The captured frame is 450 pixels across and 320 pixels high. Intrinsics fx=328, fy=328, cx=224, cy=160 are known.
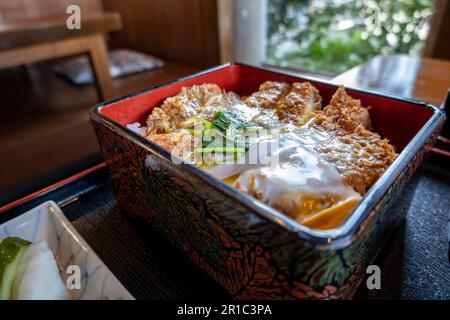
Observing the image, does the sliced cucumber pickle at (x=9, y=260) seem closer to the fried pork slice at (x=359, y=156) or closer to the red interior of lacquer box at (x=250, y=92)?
the red interior of lacquer box at (x=250, y=92)

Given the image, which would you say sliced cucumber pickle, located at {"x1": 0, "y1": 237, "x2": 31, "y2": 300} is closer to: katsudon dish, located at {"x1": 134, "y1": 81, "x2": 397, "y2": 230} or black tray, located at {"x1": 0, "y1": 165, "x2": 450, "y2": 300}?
black tray, located at {"x1": 0, "y1": 165, "x2": 450, "y2": 300}

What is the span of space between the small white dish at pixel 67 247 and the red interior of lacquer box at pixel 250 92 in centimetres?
34

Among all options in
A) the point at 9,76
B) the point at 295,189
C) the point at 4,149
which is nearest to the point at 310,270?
the point at 295,189

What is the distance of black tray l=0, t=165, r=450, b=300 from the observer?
2.65 ft

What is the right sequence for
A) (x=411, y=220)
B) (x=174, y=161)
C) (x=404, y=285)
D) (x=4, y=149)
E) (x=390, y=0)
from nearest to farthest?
1. (x=174, y=161)
2. (x=404, y=285)
3. (x=411, y=220)
4. (x=4, y=149)
5. (x=390, y=0)

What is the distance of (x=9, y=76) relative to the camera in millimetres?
3480

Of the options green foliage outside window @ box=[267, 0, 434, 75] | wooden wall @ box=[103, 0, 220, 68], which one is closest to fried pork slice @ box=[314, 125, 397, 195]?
wooden wall @ box=[103, 0, 220, 68]

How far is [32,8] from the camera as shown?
3.64m

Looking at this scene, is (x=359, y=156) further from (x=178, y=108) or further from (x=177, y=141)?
(x=178, y=108)

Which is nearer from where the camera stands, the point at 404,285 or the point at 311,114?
the point at 404,285

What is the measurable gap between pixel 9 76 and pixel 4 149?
1751 mm

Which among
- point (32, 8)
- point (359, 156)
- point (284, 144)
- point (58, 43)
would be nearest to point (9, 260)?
point (284, 144)

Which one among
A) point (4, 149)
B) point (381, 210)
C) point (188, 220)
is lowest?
point (4, 149)
